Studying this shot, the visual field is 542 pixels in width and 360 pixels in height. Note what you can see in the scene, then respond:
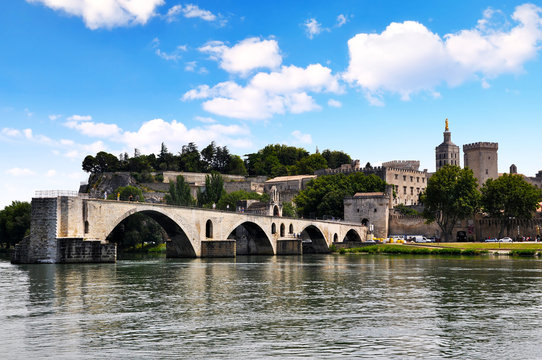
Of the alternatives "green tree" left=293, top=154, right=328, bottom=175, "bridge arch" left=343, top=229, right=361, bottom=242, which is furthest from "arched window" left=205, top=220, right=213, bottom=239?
"green tree" left=293, top=154, right=328, bottom=175

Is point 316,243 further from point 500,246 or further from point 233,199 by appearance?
point 500,246

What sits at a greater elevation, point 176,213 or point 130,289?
point 176,213

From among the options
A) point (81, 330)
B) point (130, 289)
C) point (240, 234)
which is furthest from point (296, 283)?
point (240, 234)

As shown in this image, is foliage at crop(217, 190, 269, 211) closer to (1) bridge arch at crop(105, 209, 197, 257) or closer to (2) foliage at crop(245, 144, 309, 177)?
(2) foliage at crop(245, 144, 309, 177)

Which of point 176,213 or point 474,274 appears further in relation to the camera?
point 176,213

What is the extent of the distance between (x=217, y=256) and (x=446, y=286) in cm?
3223

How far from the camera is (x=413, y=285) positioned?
30.3 m

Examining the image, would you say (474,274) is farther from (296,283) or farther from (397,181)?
(397,181)

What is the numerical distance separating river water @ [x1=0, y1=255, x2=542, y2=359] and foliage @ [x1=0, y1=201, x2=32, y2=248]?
43.1 metres

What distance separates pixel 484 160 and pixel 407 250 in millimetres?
53168

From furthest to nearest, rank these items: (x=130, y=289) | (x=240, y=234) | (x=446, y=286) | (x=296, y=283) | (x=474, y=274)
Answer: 1. (x=240, y=234)
2. (x=474, y=274)
3. (x=296, y=283)
4. (x=446, y=286)
5. (x=130, y=289)

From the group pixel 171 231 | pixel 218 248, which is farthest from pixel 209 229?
pixel 171 231

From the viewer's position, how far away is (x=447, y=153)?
14112 centimetres

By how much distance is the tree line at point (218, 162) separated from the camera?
12950cm
